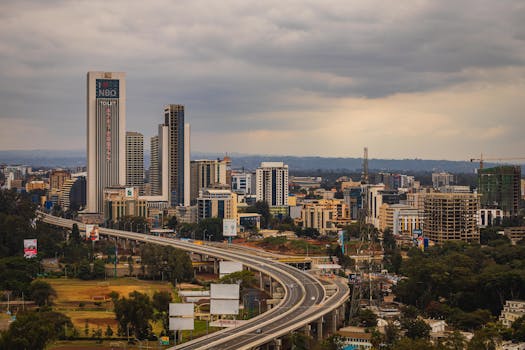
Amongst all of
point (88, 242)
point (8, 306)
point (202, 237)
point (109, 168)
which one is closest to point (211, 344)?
point (8, 306)

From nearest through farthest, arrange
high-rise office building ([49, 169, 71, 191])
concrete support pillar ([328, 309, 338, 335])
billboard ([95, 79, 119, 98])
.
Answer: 1. concrete support pillar ([328, 309, 338, 335])
2. billboard ([95, 79, 119, 98])
3. high-rise office building ([49, 169, 71, 191])

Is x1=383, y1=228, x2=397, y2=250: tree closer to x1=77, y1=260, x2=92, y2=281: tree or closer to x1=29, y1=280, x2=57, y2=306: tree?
x1=77, y1=260, x2=92, y2=281: tree

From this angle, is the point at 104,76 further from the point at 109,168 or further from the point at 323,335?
the point at 323,335

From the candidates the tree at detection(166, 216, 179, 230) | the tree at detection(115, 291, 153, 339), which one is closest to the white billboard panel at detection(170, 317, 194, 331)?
the tree at detection(115, 291, 153, 339)

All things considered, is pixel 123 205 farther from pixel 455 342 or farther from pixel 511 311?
pixel 455 342

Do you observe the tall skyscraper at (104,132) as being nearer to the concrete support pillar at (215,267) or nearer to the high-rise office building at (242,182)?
the high-rise office building at (242,182)

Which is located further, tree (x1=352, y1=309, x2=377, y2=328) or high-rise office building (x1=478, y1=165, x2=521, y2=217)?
high-rise office building (x1=478, y1=165, x2=521, y2=217)
